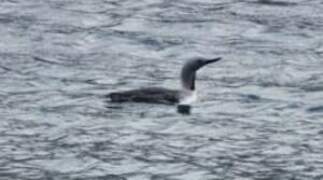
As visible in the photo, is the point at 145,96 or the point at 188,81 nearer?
the point at 145,96

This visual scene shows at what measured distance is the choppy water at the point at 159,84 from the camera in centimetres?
2117

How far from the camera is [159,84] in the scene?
25609 millimetres

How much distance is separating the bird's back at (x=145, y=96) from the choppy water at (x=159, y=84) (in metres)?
0.12

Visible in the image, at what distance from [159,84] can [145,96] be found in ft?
5.20

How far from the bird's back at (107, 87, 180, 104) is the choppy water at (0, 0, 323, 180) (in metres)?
0.12

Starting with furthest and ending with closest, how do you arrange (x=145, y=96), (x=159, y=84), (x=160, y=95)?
(x=159, y=84), (x=160, y=95), (x=145, y=96)

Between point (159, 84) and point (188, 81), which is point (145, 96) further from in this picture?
point (159, 84)

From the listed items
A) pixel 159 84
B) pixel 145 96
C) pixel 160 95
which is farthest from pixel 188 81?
pixel 145 96

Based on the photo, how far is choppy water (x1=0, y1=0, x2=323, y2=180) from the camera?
69.5 ft

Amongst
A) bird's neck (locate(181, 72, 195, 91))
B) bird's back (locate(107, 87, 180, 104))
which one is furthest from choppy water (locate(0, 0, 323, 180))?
bird's neck (locate(181, 72, 195, 91))

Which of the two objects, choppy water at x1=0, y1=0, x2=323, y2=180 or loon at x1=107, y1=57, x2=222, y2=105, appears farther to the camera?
loon at x1=107, y1=57, x2=222, y2=105

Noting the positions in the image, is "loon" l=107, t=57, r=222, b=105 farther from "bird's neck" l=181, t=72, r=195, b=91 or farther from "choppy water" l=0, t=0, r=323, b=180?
"choppy water" l=0, t=0, r=323, b=180

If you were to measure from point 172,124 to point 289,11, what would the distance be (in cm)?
774

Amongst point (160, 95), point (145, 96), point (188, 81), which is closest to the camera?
point (145, 96)
